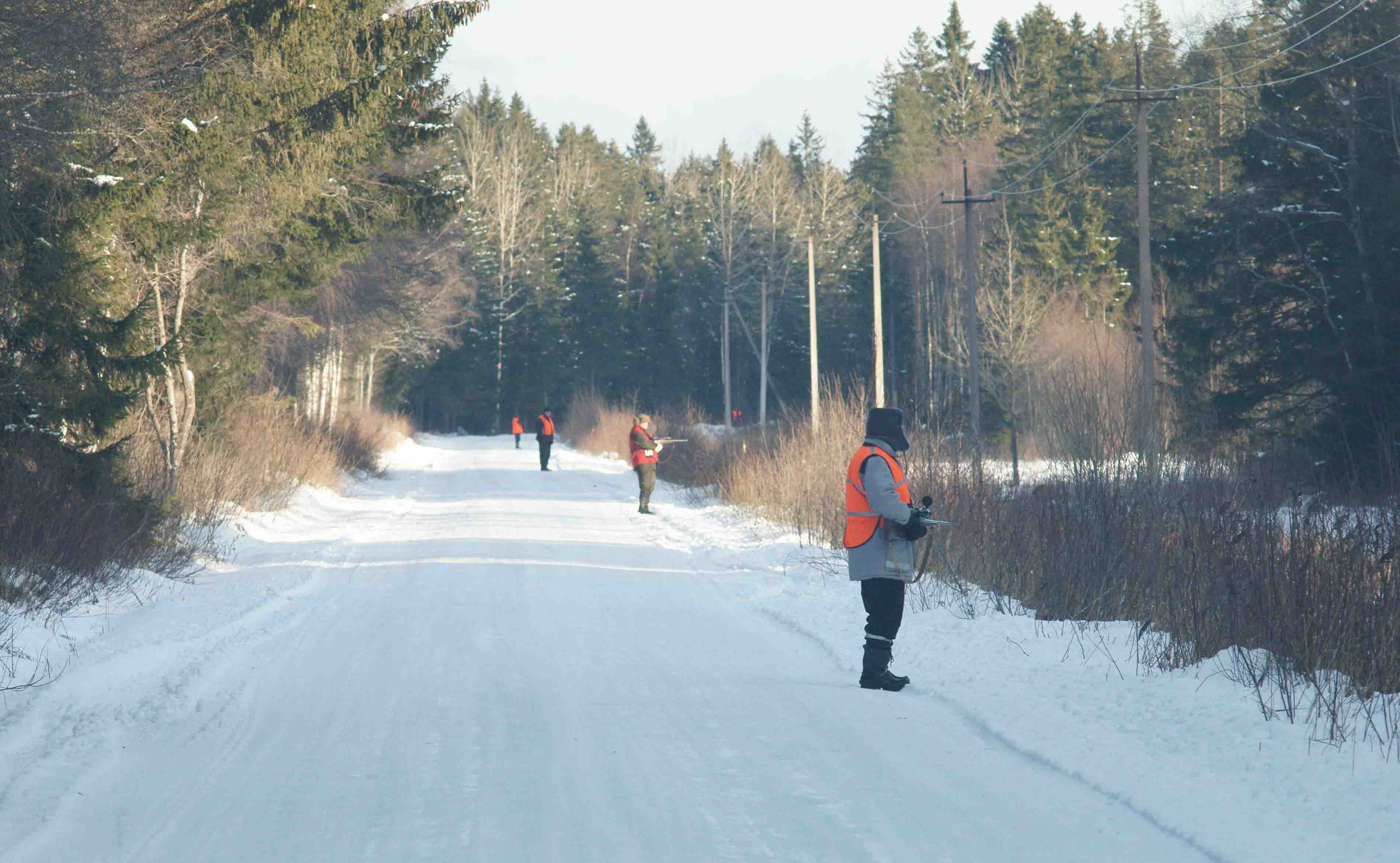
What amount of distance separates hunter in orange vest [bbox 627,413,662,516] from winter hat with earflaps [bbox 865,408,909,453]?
14.9 metres

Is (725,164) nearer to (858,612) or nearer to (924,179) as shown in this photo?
(924,179)

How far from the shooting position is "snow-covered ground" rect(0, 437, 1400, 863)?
5125 millimetres

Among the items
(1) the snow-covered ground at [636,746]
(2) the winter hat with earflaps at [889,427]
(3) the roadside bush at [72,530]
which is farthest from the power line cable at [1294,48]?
(3) the roadside bush at [72,530]

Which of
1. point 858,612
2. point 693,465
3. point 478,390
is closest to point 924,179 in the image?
point 478,390

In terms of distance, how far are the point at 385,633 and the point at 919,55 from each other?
65172 millimetres

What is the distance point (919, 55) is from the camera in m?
69.6

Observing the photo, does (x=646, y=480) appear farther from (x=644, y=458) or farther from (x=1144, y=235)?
(x=1144, y=235)

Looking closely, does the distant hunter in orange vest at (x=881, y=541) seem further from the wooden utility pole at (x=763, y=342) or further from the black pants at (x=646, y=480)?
the wooden utility pole at (x=763, y=342)

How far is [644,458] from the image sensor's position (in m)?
23.6

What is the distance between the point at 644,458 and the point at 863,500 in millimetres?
15268

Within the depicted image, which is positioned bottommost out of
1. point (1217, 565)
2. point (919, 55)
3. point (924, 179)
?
point (1217, 565)

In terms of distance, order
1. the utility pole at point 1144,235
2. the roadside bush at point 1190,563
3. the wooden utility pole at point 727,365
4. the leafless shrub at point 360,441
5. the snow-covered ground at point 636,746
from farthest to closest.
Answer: the wooden utility pole at point 727,365, the leafless shrub at point 360,441, the utility pole at point 1144,235, the roadside bush at point 1190,563, the snow-covered ground at point 636,746

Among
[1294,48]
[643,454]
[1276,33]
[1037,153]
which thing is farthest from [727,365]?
[1294,48]

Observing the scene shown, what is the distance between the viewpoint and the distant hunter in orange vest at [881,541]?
324 inches
